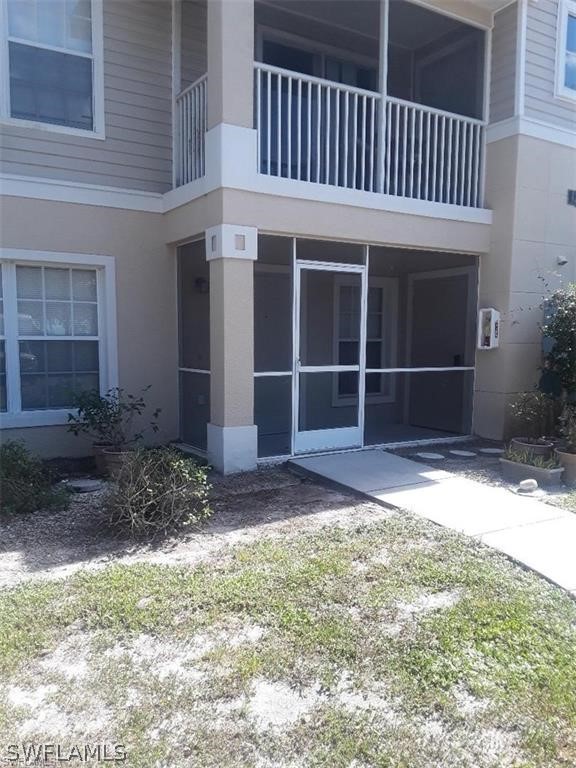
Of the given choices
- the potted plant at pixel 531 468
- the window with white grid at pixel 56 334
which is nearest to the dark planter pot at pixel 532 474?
the potted plant at pixel 531 468

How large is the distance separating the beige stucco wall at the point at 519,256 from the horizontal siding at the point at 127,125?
451 cm

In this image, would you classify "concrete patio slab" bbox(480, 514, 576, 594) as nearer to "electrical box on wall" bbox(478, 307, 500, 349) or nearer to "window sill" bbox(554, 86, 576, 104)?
→ "electrical box on wall" bbox(478, 307, 500, 349)

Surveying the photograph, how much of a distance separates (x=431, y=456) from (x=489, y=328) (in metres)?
2.10

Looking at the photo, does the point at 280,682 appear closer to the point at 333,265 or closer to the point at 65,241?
the point at 333,265

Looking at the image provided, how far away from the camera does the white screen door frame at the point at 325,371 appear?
6789 millimetres

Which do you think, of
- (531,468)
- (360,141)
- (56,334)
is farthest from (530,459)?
(56,334)

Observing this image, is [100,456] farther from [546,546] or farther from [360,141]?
[360,141]

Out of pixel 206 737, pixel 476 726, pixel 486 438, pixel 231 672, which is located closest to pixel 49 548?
pixel 231 672

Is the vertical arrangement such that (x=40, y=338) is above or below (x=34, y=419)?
above

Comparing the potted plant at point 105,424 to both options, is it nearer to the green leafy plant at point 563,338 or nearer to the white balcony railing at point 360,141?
the white balcony railing at point 360,141

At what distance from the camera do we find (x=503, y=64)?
7.87 meters

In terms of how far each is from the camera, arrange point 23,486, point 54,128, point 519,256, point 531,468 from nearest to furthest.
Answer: point 23,486, point 531,468, point 54,128, point 519,256

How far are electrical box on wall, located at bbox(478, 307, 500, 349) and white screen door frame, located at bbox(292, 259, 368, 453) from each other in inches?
75.1

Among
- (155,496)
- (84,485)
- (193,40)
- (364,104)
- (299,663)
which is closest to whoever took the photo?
(299,663)
